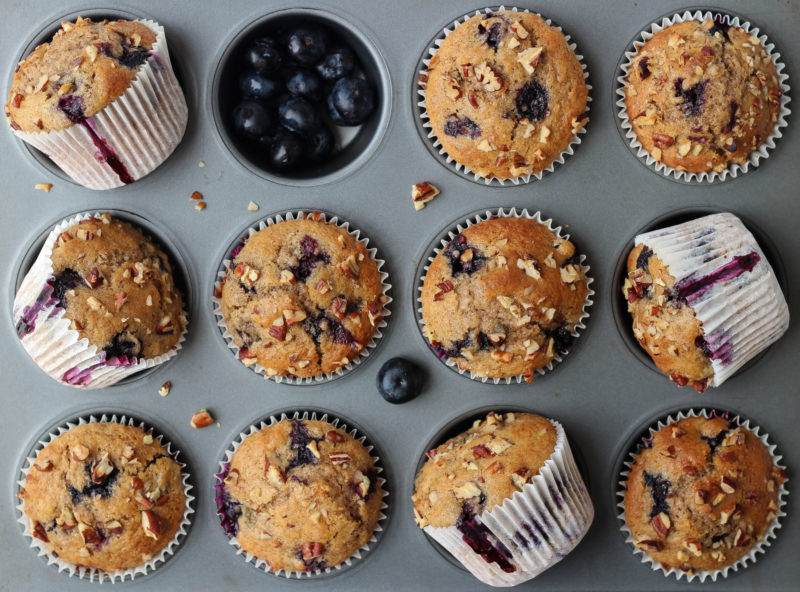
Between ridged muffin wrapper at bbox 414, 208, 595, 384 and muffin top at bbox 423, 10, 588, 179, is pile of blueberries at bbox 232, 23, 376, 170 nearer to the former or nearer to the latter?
muffin top at bbox 423, 10, 588, 179

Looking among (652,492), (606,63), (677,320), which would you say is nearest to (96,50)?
(606,63)

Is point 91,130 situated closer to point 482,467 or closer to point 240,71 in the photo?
point 240,71

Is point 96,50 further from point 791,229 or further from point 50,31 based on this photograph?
point 791,229

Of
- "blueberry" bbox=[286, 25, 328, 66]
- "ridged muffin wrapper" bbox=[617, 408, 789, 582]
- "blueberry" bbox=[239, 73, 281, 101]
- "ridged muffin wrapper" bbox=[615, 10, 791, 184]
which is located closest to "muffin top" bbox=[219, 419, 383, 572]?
"ridged muffin wrapper" bbox=[617, 408, 789, 582]

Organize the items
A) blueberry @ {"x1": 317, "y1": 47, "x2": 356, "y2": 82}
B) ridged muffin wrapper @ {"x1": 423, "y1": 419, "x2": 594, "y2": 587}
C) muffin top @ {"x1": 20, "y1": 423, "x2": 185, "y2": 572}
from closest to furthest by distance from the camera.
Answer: ridged muffin wrapper @ {"x1": 423, "y1": 419, "x2": 594, "y2": 587} → muffin top @ {"x1": 20, "y1": 423, "x2": 185, "y2": 572} → blueberry @ {"x1": 317, "y1": 47, "x2": 356, "y2": 82}

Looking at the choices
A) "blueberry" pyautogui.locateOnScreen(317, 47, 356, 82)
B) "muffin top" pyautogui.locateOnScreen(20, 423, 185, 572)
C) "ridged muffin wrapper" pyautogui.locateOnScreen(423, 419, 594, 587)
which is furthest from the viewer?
"blueberry" pyautogui.locateOnScreen(317, 47, 356, 82)

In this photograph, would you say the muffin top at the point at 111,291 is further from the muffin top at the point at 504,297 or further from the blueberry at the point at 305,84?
the muffin top at the point at 504,297

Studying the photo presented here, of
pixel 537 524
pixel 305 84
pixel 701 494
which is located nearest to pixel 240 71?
pixel 305 84

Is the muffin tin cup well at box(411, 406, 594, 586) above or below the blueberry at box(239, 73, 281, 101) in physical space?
below
